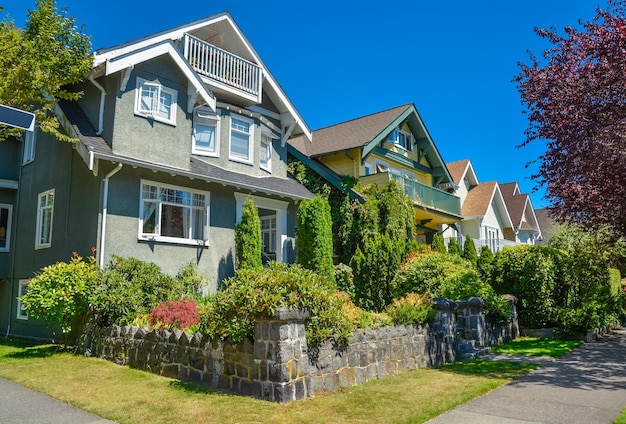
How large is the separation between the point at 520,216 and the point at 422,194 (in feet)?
65.3

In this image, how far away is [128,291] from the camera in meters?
11.3

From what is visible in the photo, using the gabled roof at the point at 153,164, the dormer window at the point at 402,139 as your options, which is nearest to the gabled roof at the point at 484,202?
the dormer window at the point at 402,139

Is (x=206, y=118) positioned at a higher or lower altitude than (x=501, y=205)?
lower

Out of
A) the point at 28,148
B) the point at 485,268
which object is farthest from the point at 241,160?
the point at 485,268

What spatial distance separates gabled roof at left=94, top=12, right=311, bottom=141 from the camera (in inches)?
540

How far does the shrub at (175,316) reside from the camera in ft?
33.0

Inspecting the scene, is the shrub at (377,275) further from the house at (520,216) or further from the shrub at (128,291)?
the house at (520,216)

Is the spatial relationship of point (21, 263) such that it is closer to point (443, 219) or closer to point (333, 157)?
point (333, 157)

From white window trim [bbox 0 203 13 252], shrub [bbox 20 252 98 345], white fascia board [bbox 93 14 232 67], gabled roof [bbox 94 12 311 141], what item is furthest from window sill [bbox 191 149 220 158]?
white window trim [bbox 0 203 13 252]

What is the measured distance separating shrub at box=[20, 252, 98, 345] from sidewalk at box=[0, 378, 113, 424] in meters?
2.86

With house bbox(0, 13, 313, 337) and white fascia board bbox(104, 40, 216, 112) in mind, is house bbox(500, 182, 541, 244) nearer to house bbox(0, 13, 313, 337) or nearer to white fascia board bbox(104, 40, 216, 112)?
house bbox(0, 13, 313, 337)

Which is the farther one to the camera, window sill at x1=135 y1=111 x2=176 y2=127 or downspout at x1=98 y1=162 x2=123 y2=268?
window sill at x1=135 y1=111 x2=176 y2=127

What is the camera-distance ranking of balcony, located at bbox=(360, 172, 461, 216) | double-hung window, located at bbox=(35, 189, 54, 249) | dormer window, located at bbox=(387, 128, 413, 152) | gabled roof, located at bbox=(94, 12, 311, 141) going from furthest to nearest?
dormer window, located at bbox=(387, 128, 413, 152) < balcony, located at bbox=(360, 172, 461, 216) < double-hung window, located at bbox=(35, 189, 54, 249) < gabled roof, located at bbox=(94, 12, 311, 141)

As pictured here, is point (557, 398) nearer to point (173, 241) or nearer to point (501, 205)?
point (173, 241)
